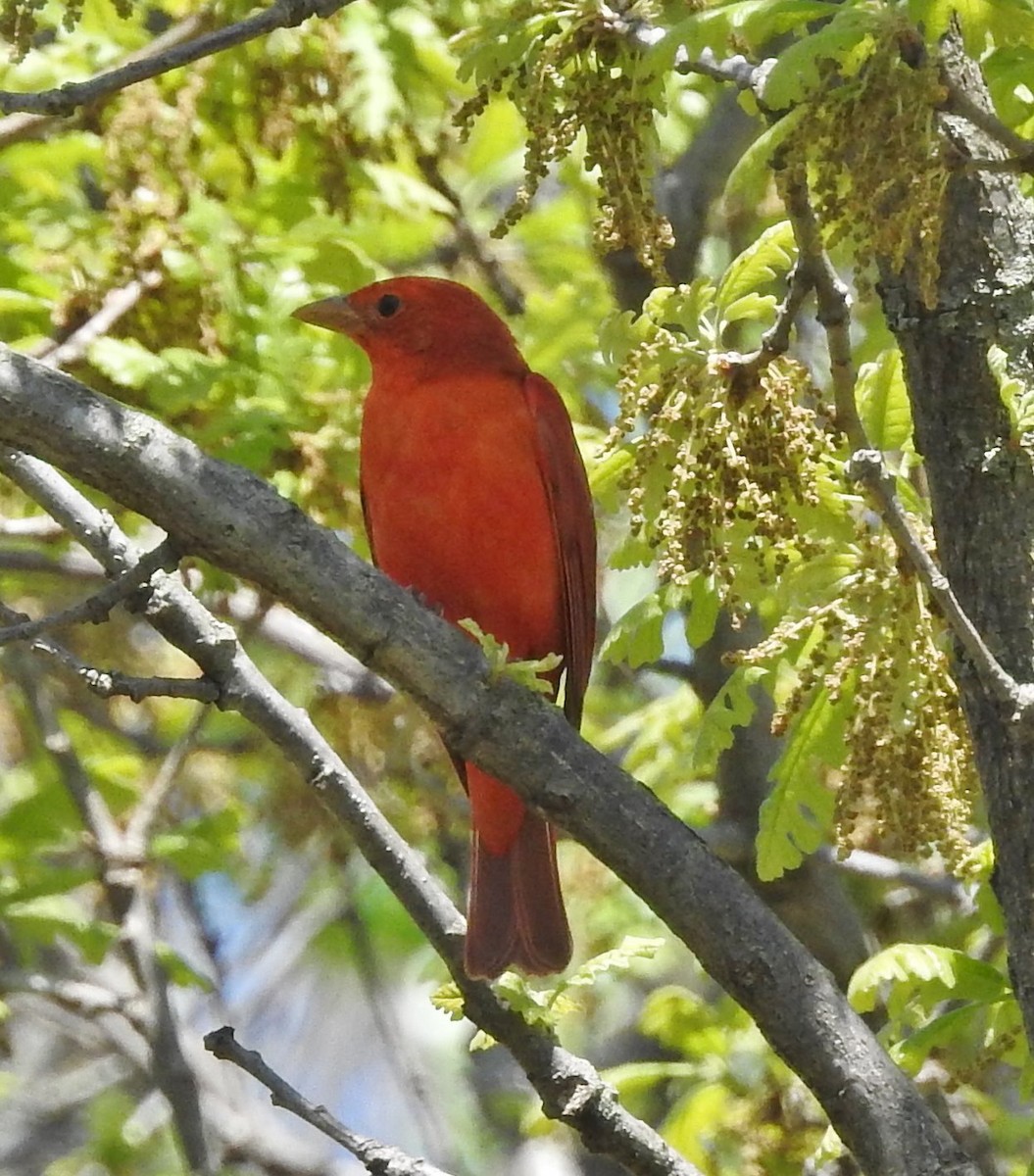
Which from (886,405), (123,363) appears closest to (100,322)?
(123,363)

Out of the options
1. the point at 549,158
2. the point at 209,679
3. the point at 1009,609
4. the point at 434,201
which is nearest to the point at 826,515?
the point at 1009,609

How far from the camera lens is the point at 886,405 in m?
3.29

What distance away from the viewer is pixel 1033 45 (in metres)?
2.82

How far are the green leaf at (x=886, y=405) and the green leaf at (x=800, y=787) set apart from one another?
0.46m

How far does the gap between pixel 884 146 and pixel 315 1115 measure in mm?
1571

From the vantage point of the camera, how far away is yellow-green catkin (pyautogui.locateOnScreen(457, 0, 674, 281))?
111 inches

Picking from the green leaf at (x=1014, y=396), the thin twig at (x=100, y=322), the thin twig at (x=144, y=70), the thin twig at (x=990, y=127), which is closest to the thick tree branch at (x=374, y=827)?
the thin twig at (x=144, y=70)

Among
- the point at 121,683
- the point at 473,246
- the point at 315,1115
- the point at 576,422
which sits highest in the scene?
the point at 473,246

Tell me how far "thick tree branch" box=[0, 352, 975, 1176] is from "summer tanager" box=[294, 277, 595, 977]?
1515 millimetres

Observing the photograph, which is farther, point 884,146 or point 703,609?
point 703,609

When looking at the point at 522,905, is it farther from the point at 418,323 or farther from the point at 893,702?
the point at 418,323

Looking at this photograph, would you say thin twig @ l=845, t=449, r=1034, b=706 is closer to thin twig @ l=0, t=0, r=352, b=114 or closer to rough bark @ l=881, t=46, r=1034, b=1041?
rough bark @ l=881, t=46, r=1034, b=1041

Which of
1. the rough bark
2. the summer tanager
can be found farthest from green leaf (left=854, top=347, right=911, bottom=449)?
the summer tanager

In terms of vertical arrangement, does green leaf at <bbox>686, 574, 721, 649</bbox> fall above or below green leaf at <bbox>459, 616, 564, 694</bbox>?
above
